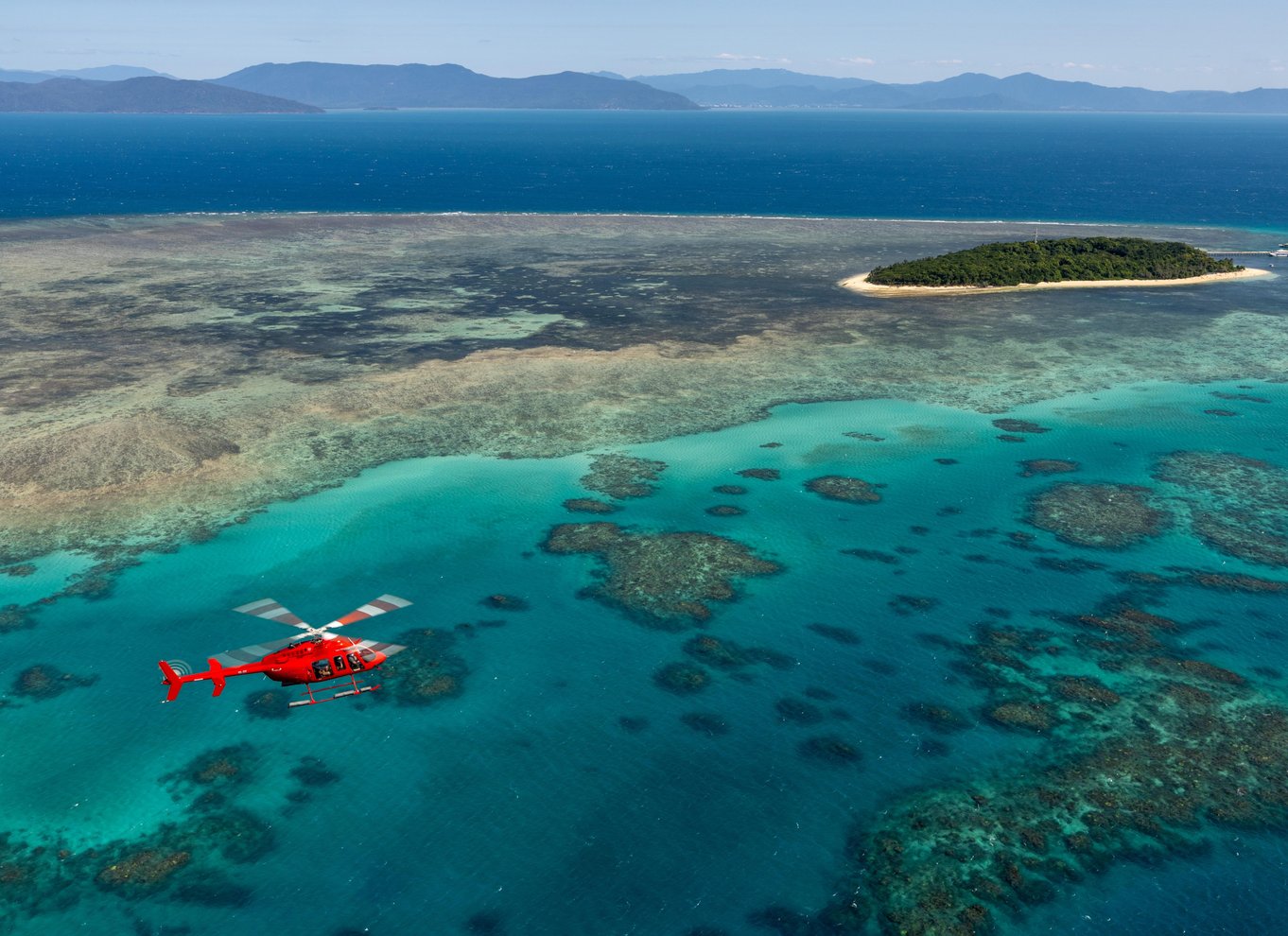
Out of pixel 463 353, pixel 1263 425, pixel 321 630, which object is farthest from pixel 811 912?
pixel 463 353

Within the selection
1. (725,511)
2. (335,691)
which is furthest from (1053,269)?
(335,691)

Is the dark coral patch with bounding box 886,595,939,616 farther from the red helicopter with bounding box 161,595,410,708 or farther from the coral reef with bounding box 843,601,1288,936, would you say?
the red helicopter with bounding box 161,595,410,708

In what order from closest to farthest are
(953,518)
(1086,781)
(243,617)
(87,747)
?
(1086,781), (87,747), (243,617), (953,518)

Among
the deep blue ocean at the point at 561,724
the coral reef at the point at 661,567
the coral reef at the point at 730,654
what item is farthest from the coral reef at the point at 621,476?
the coral reef at the point at 730,654

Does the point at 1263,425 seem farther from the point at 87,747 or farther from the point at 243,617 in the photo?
the point at 87,747

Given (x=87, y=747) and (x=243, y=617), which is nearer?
(x=87, y=747)

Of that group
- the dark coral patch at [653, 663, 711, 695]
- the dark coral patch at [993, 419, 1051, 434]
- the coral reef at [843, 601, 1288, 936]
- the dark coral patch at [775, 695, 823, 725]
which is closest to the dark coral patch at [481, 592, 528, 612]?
the dark coral patch at [653, 663, 711, 695]

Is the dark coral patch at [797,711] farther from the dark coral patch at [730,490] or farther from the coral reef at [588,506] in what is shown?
the dark coral patch at [730,490]
